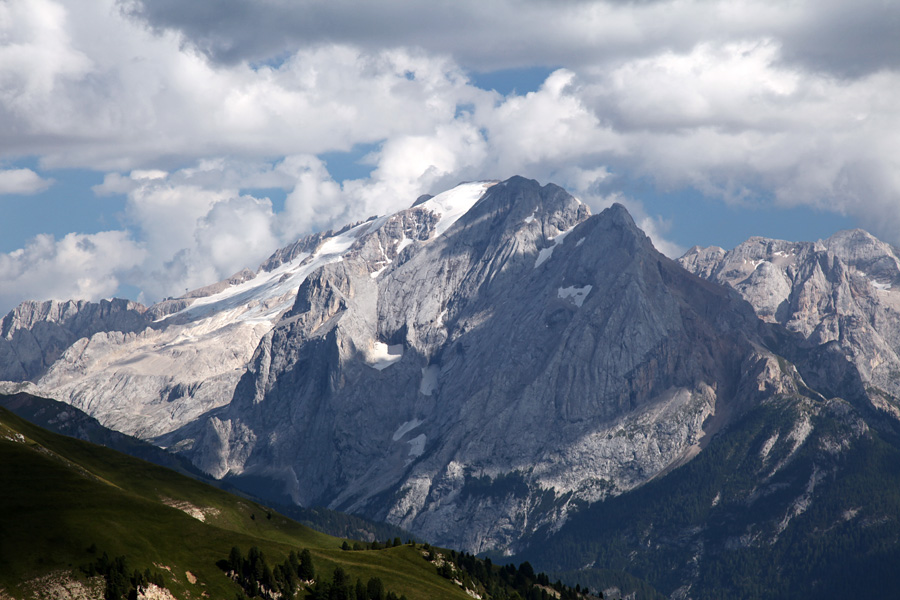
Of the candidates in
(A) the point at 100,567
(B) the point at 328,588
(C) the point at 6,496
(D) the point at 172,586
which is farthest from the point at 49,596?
(B) the point at 328,588

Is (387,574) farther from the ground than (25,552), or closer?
closer

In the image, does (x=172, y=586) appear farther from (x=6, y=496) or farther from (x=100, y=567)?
(x=6, y=496)

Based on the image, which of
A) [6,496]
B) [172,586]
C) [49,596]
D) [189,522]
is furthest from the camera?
[189,522]

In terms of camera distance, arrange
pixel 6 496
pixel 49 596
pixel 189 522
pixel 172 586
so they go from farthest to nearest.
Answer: pixel 189 522
pixel 6 496
pixel 172 586
pixel 49 596

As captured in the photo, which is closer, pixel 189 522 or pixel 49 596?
pixel 49 596

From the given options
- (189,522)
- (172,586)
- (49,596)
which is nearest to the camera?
(49,596)

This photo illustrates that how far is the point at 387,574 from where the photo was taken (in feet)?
651

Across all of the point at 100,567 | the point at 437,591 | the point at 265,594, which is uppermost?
the point at 100,567

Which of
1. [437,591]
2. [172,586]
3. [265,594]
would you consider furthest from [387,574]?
[172,586]

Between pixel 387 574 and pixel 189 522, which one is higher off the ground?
pixel 189 522

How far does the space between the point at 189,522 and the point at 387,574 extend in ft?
127

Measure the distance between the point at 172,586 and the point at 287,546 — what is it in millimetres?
36310

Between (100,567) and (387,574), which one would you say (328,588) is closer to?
(387,574)

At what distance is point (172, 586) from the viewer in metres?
164
